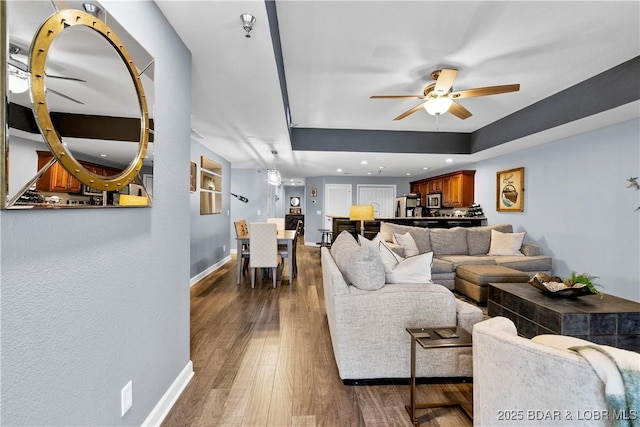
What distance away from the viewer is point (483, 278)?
3564 millimetres

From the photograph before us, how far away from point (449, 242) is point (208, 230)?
4.29 metres

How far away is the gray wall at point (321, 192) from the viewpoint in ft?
29.4

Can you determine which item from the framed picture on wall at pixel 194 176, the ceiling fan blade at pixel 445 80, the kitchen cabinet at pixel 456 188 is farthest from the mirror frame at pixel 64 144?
the kitchen cabinet at pixel 456 188

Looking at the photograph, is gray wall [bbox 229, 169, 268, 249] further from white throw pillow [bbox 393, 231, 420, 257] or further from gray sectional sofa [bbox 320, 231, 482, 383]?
gray sectional sofa [bbox 320, 231, 482, 383]

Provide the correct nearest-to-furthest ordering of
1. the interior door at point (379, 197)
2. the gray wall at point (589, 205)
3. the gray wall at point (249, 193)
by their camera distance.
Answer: the gray wall at point (589, 205), the gray wall at point (249, 193), the interior door at point (379, 197)

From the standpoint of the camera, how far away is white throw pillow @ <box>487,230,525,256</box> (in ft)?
15.0

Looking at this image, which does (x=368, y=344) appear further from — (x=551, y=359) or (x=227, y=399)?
(x=551, y=359)

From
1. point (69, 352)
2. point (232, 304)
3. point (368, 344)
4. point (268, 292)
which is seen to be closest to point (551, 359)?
point (368, 344)

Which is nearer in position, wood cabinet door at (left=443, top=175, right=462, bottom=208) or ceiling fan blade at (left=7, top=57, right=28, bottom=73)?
ceiling fan blade at (left=7, top=57, right=28, bottom=73)

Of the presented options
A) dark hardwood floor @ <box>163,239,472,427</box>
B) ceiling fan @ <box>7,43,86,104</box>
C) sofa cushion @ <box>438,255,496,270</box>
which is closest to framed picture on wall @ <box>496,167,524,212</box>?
sofa cushion @ <box>438,255,496,270</box>

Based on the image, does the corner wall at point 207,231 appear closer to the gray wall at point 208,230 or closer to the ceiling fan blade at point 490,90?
the gray wall at point 208,230

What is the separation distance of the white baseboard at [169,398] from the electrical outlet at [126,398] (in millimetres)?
237

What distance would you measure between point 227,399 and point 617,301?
126 inches

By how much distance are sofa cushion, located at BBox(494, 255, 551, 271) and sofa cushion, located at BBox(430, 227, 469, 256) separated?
0.57 metres
